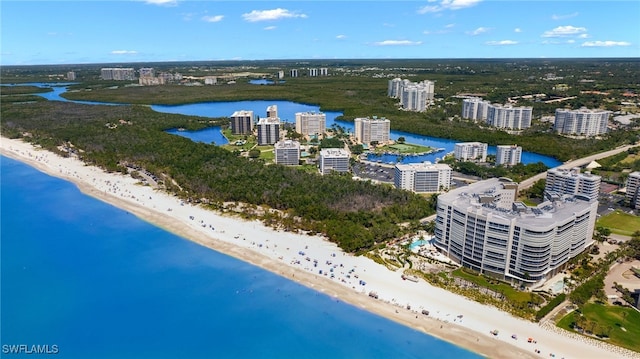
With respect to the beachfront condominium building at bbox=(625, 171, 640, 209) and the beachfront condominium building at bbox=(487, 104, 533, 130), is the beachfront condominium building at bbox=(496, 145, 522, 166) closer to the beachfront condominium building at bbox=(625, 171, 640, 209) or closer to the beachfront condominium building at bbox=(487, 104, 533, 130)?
the beachfront condominium building at bbox=(625, 171, 640, 209)

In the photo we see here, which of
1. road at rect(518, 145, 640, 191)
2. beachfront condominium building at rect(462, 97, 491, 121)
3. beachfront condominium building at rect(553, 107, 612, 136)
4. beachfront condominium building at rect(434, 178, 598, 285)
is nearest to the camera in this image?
beachfront condominium building at rect(434, 178, 598, 285)

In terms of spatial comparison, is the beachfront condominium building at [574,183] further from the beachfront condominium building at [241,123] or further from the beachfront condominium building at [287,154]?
the beachfront condominium building at [241,123]

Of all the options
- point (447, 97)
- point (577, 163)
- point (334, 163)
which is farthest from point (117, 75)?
point (577, 163)

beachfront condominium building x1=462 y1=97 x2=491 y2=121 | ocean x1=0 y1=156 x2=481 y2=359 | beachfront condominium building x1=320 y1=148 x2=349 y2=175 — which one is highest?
beachfront condominium building x1=462 y1=97 x2=491 y2=121

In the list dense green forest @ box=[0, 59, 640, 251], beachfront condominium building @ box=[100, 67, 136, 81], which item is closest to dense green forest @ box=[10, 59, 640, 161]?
dense green forest @ box=[0, 59, 640, 251]

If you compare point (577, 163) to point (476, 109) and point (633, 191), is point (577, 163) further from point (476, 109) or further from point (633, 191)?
point (476, 109)

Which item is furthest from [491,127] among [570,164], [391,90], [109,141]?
[109,141]
